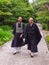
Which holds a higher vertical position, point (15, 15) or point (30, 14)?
point (15, 15)

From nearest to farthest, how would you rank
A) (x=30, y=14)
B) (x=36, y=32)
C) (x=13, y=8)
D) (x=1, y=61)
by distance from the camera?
(x=1, y=61)
(x=36, y=32)
(x=13, y=8)
(x=30, y=14)

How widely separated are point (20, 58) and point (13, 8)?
24141 millimetres

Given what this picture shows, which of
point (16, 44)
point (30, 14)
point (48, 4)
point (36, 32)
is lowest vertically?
point (30, 14)

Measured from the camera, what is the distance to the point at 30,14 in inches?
1676

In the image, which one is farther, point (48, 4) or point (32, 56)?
point (48, 4)

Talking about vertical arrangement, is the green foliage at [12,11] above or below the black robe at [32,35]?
below

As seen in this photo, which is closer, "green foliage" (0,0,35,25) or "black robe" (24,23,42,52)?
"black robe" (24,23,42,52)

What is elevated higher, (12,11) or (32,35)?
(32,35)

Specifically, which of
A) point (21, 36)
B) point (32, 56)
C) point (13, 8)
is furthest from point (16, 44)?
point (13, 8)

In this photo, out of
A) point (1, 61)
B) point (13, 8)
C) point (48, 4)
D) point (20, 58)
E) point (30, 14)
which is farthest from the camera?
point (30, 14)

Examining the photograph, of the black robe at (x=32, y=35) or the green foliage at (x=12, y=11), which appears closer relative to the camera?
the black robe at (x=32, y=35)

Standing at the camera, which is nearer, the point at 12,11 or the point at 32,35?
the point at 32,35

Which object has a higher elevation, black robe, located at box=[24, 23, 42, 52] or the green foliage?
black robe, located at box=[24, 23, 42, 52]

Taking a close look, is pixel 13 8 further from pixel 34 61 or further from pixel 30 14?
pixel 34 61
